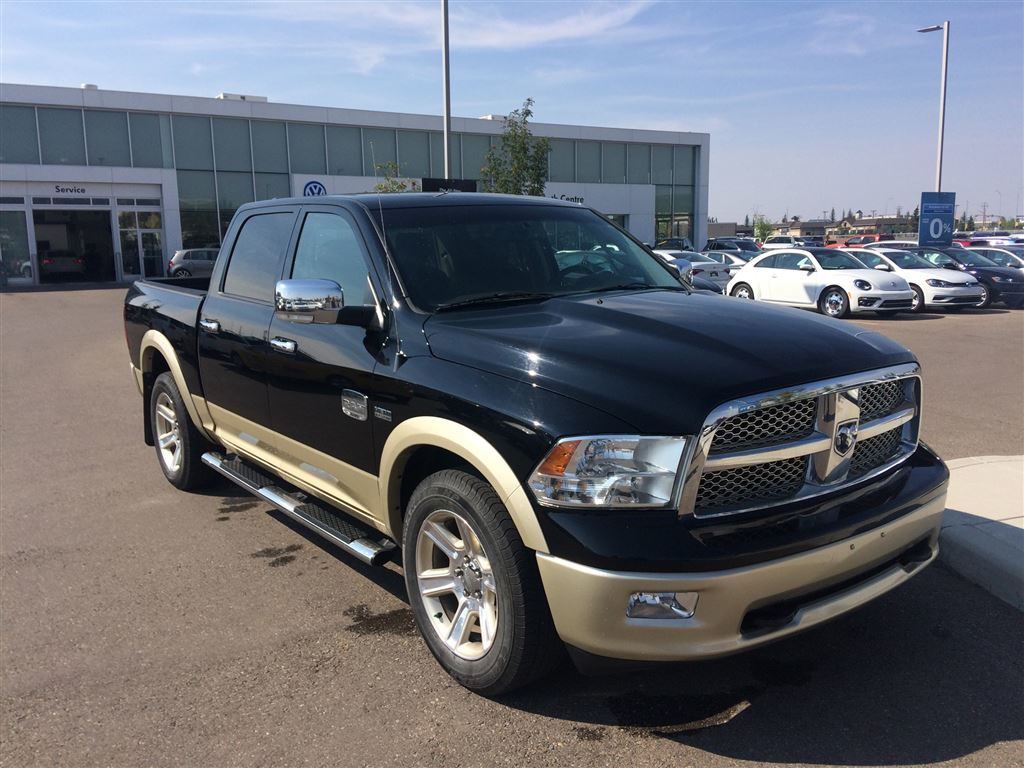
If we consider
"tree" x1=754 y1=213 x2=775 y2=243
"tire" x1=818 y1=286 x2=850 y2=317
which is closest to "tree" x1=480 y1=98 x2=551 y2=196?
"tire" x1=818 y1=286 x2=850 y2=317

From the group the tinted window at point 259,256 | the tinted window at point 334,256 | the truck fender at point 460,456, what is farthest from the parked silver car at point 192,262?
the truck fender at point 460,456

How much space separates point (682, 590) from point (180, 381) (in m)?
4.22

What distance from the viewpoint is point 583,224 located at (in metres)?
4.78

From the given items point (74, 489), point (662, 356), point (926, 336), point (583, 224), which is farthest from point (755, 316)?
point (926, 336)

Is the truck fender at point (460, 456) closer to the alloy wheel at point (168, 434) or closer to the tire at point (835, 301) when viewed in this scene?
the alloy wheel at point (168, 434)

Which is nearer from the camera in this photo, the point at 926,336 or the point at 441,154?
the point at 926,336

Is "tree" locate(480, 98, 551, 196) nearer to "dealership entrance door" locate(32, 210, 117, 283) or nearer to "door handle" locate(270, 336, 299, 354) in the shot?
"door handle" locate(270, 336, 299, 354)

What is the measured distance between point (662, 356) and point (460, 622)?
52.3 inches

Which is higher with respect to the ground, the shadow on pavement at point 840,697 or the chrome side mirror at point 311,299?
the chrome side mirror at point 311,299

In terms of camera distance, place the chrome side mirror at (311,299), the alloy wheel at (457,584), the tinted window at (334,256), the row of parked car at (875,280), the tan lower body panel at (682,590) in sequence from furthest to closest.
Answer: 1. the row of parked car at (875,280)
2. the tinted window at (334,256)
3. the chrome side mirror at (311,299)
4. the alloy wheel at (457,584)
5. the tan lower body panel at (682,590)

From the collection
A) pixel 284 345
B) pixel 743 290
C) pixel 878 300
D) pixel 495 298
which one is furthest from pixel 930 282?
pixel 284 345

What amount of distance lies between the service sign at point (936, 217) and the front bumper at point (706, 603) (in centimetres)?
2977

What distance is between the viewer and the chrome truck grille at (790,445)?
9.27 feet

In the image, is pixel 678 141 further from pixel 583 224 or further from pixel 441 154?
pixel 583 224
